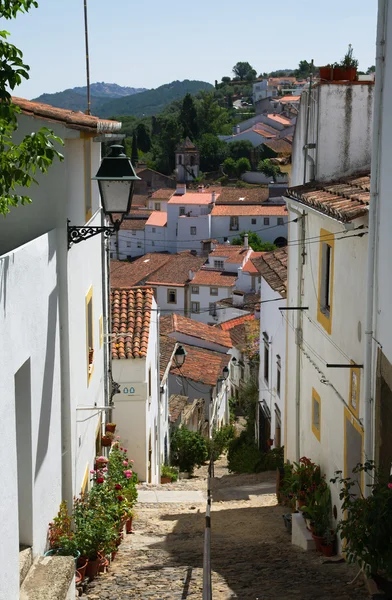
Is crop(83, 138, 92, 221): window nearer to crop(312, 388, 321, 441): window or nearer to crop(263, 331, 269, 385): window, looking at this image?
crop(312, 388, 321, 441): window

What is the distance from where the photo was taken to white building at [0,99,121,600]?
6.20m

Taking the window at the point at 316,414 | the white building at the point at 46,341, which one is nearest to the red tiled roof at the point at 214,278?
the window at the point at 316,414

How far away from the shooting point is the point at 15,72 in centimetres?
561

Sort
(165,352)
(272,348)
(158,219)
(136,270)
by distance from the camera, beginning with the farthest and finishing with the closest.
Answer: (158,219), (136,270), (165,352), (272,348)

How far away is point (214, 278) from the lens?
65875mm

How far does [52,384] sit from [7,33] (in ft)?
12.9

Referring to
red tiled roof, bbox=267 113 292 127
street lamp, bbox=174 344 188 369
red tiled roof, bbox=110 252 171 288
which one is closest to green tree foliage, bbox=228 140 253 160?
red tiled roof, bbox=267 113 292 127

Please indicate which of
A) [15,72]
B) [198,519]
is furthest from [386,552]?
[198,519]

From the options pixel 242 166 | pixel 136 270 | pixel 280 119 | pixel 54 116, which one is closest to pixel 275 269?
pixel 54 116

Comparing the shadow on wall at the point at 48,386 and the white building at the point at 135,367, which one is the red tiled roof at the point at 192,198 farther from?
the shadow on wall at the point at 48,386

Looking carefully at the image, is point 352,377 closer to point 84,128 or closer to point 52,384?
point 52,384

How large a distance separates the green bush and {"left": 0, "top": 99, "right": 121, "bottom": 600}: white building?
16.8 metres

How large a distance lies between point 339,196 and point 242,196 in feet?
270

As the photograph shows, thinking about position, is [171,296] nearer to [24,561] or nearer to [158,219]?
[158,219]
